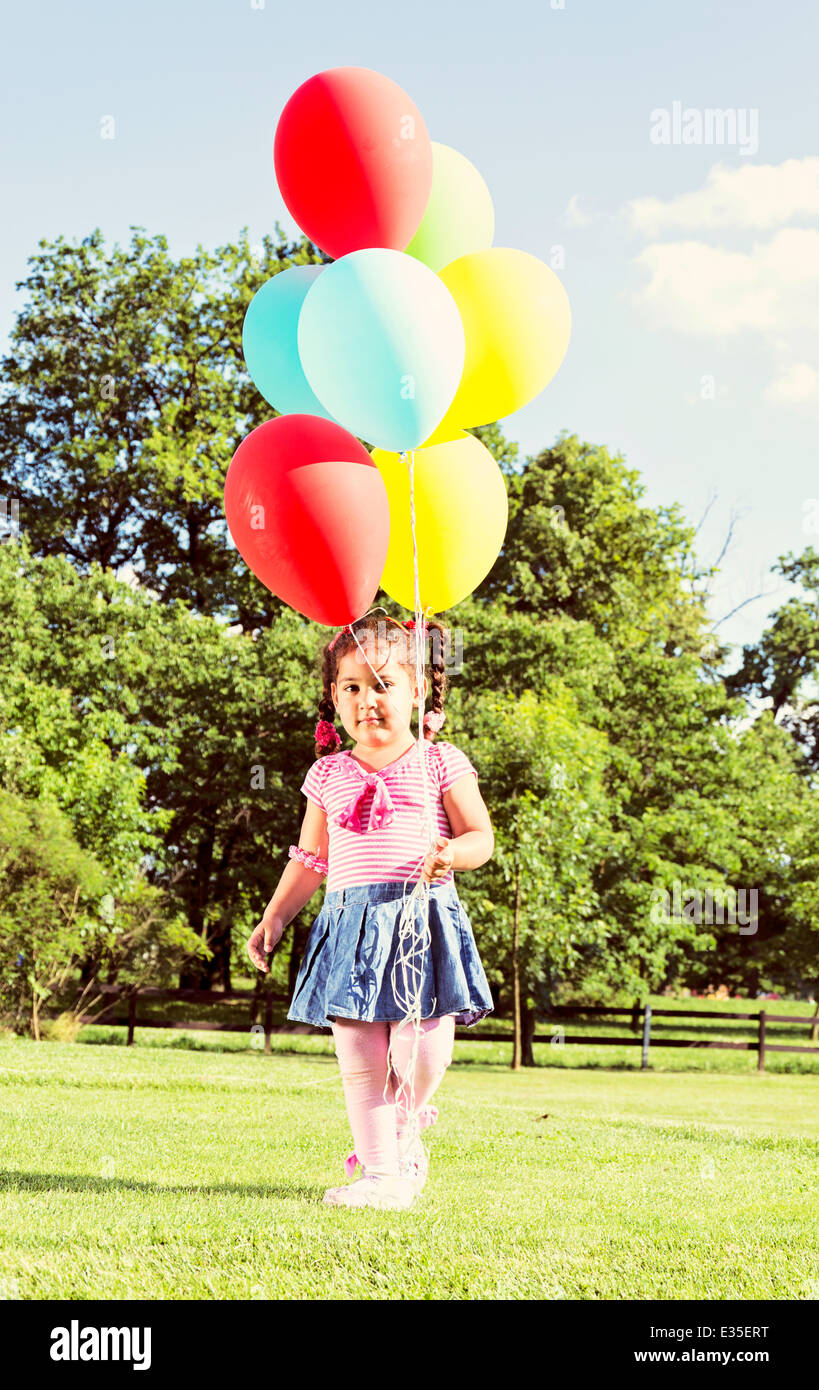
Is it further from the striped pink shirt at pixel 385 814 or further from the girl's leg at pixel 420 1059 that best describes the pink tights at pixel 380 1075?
the striped pink shirt at pixel 385 814

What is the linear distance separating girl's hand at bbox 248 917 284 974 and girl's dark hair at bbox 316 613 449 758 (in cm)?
63

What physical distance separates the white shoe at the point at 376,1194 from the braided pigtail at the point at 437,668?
1519mm

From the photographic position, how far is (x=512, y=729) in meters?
17.8

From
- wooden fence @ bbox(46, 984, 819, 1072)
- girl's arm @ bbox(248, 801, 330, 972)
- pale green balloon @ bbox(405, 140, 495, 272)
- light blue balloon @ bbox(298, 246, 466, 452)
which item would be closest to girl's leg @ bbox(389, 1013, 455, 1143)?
girl's arm @ bbox(248, 801, 330, 972)

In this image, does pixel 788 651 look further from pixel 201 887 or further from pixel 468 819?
pixel 468 819

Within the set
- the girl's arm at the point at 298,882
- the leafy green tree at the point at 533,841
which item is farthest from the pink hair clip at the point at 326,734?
the leafy green tree at the point at 533,841

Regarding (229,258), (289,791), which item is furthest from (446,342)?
(229,258)

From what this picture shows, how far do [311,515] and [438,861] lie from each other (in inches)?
47.1

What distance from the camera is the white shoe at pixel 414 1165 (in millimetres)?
4051

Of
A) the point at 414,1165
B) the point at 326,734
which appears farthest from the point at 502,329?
the point at 414,1165

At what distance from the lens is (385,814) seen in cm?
425

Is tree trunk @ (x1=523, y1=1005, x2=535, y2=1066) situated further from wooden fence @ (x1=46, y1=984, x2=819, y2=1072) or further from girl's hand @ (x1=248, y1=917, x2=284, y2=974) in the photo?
girl's hand @ (x1=248, y1=917, x2=284, y2=974)

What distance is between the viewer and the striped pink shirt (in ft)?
13.8
